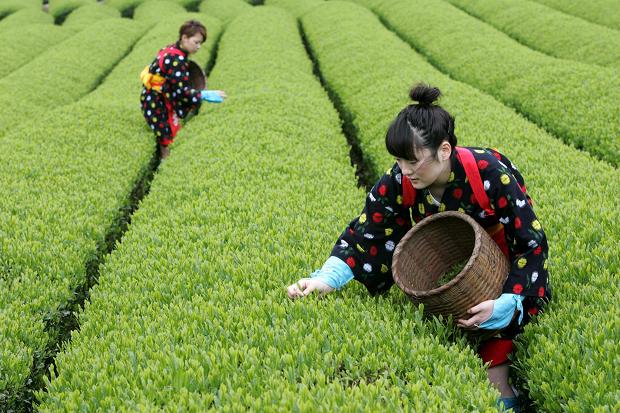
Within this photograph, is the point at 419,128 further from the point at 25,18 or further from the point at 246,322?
the point at 25,18

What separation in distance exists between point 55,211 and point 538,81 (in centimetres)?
926

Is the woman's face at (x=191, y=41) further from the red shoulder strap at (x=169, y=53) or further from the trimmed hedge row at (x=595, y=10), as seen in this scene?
the trimmed hedge row at (x=595, y=10)

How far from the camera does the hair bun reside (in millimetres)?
3166

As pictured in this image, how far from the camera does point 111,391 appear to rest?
3.05 meters

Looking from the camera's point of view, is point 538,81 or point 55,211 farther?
point 538,81

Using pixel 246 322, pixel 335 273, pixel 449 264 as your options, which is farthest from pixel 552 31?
pixel 246 322

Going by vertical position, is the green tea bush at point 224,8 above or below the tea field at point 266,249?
below

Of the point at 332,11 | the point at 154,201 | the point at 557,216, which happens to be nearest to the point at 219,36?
the point at 332,11

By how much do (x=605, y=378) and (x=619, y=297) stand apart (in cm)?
83

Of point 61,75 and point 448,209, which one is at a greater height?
point 448,209

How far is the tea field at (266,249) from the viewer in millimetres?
3051

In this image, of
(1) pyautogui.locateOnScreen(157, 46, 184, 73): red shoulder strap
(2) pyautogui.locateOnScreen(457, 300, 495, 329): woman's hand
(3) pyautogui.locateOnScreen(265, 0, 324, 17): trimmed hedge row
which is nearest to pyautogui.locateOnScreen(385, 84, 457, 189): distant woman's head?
(2) pyautogui.locateOnScreen(457, 300, 495, 329): woman's hand

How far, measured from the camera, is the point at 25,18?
32875 mm

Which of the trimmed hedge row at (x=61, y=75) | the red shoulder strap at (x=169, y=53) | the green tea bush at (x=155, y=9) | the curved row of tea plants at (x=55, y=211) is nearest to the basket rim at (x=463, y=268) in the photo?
the curved row of tea plants at (x=55, y=211)
